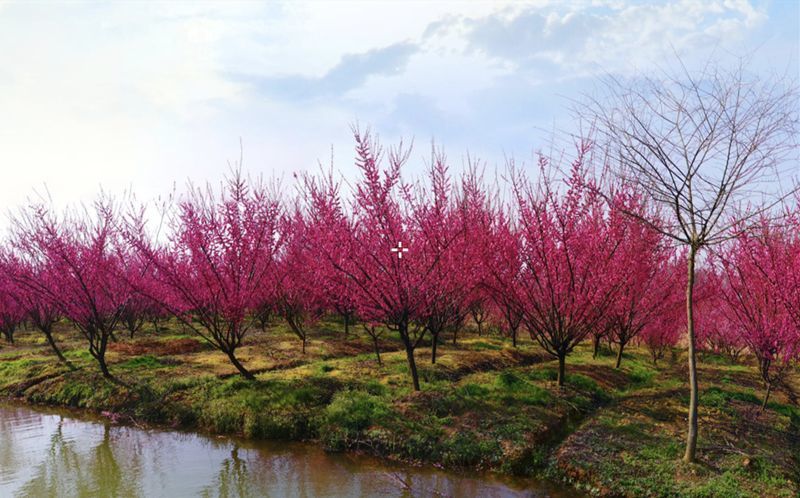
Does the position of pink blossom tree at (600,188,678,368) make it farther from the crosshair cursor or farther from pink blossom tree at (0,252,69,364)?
pink blossom tree at (0,252,69,364)

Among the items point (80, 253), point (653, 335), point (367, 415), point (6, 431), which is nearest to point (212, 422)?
point (367, 415)

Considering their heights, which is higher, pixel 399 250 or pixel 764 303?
pixel 399 250

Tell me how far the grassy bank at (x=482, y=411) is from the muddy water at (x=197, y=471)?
45 centimetres

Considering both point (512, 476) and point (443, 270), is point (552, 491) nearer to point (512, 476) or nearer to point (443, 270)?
point (512, 476)

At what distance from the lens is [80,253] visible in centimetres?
1489

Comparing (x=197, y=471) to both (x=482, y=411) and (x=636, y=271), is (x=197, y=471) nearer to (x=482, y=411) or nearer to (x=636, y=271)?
(x=482, y=411)

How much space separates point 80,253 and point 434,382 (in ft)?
35.4

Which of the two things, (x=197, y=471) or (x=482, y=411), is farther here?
(x=482, y=411)

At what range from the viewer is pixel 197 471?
7891mm

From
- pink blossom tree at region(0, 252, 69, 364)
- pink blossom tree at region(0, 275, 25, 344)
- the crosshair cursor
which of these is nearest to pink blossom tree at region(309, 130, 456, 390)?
the crosshair cursor

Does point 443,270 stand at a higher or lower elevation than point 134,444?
higher

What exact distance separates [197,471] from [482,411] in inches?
184

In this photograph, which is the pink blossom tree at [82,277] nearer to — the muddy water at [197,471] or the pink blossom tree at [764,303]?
the muddy water at [197,471]

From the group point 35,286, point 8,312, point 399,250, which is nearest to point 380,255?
point 399,250
